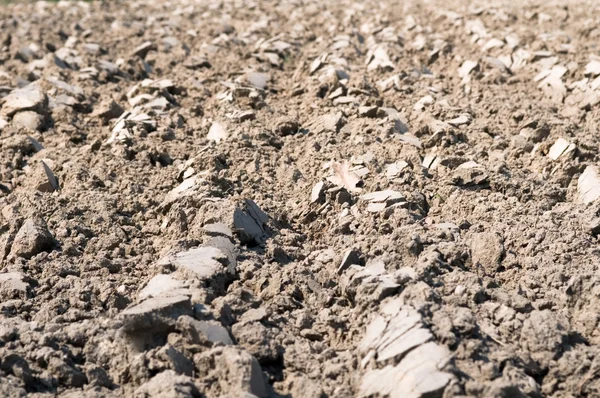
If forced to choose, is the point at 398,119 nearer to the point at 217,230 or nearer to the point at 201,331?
the point at 217,230

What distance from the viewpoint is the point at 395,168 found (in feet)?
14.9

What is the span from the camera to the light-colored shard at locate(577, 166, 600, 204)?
4219mm

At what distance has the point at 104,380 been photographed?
302 cm

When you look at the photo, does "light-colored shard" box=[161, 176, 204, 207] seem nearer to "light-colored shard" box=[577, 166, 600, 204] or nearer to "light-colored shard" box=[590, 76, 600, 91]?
"light-colored shard" box=[577, 166, 600, 204]

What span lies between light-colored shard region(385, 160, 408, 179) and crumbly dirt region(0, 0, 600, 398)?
0.05ft

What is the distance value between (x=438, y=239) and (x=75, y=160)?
8.56ft

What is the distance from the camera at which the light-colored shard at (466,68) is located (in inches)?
264

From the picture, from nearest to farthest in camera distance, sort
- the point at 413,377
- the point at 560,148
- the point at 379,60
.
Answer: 1. the point at 413,377
2. the point at 560,148
3. the point at 379,60

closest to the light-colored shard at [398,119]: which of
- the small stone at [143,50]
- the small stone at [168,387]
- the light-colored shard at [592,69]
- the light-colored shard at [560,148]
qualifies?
the light-colored shard at [560,148]

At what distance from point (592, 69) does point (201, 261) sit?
4.27 metres

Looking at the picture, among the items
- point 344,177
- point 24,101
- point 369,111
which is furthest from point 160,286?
point 24,101

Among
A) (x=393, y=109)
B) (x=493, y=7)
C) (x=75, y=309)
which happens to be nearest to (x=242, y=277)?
(x=75, y=309)

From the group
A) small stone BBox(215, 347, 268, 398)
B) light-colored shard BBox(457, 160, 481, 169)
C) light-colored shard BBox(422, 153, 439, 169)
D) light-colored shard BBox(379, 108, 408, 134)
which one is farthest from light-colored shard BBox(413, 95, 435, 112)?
small stone BBox(215, 347, 268, 398)

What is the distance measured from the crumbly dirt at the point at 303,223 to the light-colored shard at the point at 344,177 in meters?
0.03
